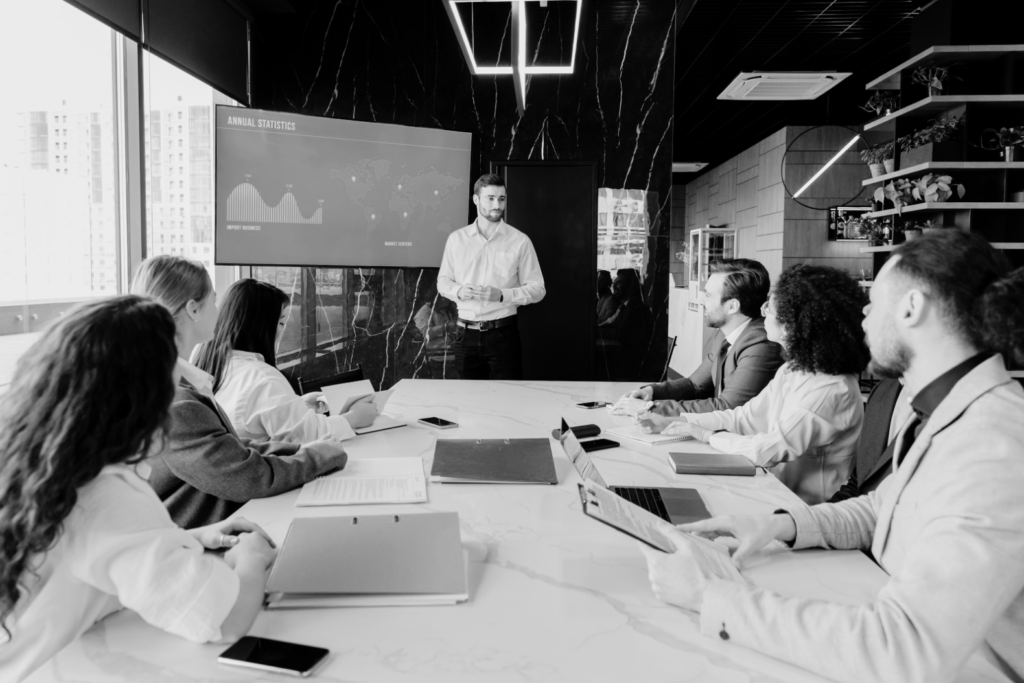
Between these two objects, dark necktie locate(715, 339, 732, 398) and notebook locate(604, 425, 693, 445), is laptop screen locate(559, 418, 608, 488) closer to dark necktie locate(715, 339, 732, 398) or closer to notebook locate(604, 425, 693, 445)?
notebook locate(604, 425, 693, 445)

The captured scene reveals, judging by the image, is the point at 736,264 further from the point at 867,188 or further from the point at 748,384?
the point at 867,188

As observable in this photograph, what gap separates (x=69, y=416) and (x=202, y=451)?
0.59 meters

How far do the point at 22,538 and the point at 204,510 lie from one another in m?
0.69

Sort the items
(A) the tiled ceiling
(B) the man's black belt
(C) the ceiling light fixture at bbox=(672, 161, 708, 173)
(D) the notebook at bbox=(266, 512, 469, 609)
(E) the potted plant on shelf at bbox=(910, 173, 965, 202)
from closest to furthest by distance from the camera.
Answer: (D) the notebook at bbox=(266, 512, 469, 609) → (B) the man's black belt → (E) the potted plant on shelf at bbox=(910, 173, 965, 202) → (A) the tiled ceiling → (C) the ceiling light fixture at bbox=(672, 161, 708, 173)

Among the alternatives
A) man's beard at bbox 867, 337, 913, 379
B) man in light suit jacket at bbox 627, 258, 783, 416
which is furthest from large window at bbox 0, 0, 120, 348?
man's beard at bbox 867, 337, 913, 379

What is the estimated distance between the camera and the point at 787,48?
5.50 m

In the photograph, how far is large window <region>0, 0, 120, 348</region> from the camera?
259 centimetres

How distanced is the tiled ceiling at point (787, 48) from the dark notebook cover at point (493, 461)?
375 centimetres

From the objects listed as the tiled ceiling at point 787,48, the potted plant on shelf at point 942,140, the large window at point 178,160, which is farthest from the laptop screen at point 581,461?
the potted plant on shelf at point 942,140

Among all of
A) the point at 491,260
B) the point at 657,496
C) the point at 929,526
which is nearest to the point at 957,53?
the point at 491,260

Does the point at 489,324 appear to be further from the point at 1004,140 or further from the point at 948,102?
the point at 1004,140

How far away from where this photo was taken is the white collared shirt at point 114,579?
2.91 feet

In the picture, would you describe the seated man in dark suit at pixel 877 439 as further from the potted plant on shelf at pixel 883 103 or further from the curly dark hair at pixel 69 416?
the potted plant on shelf at pixel 883 103

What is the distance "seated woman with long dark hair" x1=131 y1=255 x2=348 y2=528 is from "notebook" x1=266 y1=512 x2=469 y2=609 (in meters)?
0.35
